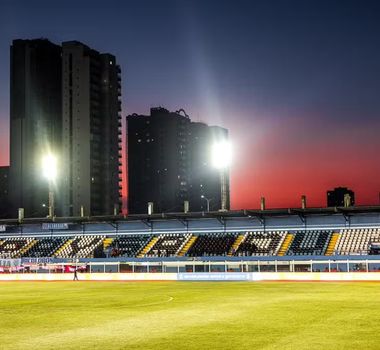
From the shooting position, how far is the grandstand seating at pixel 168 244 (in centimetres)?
9016

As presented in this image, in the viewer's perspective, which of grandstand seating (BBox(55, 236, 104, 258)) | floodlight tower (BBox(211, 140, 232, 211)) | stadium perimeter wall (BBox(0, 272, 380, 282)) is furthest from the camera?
grandstand seating (BBox(55, 236, 104, 258))

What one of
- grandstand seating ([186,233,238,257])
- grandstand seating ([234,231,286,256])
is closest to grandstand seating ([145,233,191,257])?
grandstand seating ([186,233,238,257])

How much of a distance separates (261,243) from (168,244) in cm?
1372

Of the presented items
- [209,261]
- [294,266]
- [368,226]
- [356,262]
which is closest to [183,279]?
[209,261]

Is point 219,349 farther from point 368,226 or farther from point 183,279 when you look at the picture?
point 368,226

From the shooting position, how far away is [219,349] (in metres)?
21.2

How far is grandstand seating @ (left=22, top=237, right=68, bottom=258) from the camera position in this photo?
99113 mm

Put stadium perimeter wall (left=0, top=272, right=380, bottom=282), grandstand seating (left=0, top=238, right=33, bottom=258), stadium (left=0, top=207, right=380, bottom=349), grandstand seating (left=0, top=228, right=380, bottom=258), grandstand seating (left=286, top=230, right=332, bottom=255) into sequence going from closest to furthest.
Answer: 1. stadium (left=0, top=207, right=380, bottom=349)
2. stadium perimeter wall (left=0, top=272, right=380, bottom=282)
3. grandstand seating (left=286, top=230, right=332, bottom=255)
4. grandstand seating (left=0, top=228, right=380, bottom=258)
5. grandstand seating (left=0, top=238, right=33, bottom=258)

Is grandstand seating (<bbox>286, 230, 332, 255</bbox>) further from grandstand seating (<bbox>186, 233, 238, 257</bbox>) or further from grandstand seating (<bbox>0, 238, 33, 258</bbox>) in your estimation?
grandstand seating (<bbox>0, 238, 33, 258</bbox>)

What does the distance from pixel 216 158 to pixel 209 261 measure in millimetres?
15718

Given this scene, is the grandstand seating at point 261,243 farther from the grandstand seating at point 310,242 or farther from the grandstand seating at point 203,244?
the grandstand seating at point 310,242

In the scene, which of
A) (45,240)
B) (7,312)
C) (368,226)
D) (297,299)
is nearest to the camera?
(7,312)

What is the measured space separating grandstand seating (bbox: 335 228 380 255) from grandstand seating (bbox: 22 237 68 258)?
43103 mm

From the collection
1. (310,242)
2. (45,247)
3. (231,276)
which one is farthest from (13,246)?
(231,276)
